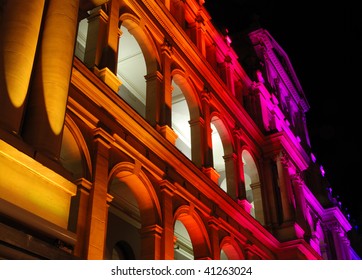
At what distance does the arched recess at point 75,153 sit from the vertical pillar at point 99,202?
0.24 metres

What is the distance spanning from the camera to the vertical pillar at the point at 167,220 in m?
13.3

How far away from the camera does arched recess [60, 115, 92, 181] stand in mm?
11469

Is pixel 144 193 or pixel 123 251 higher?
pixel 123 251

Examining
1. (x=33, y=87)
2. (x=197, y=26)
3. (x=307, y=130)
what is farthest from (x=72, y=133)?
(x=307, y=130)

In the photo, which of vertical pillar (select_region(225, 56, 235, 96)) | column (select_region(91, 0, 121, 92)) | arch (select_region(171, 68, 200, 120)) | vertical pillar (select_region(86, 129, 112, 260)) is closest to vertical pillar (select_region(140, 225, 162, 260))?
vertical pillar (select_region(86, 129, 112, 260))

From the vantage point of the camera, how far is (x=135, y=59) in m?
18.8

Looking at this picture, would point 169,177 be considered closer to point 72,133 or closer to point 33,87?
point 72,133

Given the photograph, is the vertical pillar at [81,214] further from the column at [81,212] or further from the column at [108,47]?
the column at [108,47]

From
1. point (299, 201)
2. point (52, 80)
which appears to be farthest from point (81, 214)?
point (299, 201)

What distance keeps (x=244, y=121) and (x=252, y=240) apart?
18.6ft

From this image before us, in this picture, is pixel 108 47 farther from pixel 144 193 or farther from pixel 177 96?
pixel 177 96

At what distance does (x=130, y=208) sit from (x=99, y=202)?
686 cm

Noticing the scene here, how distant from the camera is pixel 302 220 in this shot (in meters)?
24.0

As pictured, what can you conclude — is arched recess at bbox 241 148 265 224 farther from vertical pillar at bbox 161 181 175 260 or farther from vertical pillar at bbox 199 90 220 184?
vertical pillar at bbox 161 181 175 260
